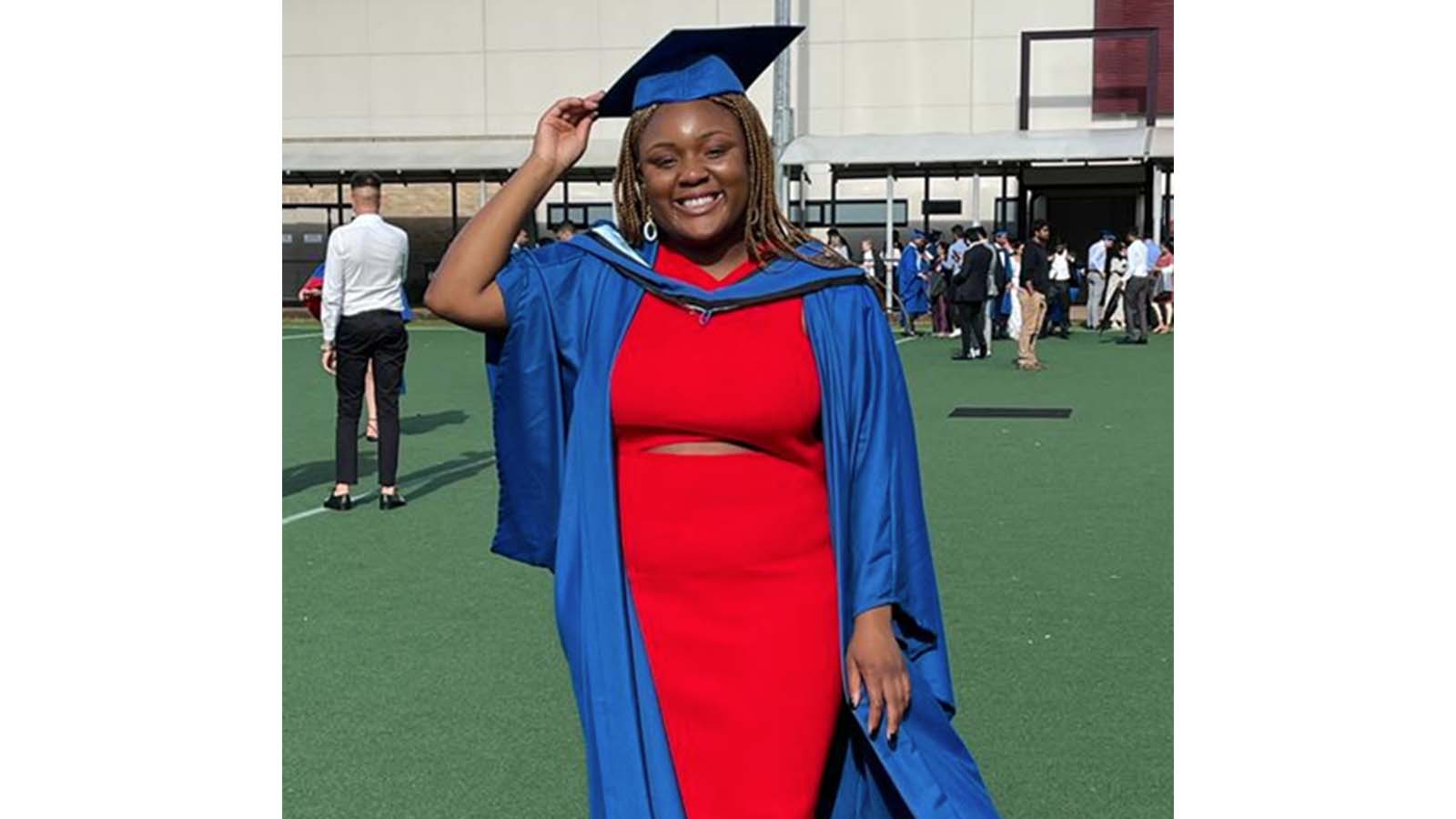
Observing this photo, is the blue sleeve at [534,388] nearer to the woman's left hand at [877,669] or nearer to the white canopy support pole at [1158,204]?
the woman's left hand at [877,669]

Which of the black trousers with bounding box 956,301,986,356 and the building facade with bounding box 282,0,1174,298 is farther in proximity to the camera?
the building facade with bounding box 282,0,1174,298

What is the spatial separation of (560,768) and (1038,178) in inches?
1114

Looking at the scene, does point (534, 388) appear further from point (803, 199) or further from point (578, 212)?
point (578, 212)

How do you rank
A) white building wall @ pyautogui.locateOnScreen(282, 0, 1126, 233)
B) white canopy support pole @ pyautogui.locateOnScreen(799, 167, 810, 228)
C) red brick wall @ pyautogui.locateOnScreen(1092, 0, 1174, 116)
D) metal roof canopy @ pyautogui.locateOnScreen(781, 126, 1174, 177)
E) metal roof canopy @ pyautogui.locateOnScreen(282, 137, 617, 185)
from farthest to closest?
white building wall @ pyautogui.locateOnScreen(282, 0, 1126, 233) < red brick wall @ pyautogui.locateOnScreen(1092, 0, 1174, 116) < metal roof canopy @ pyautogui.locateOnScreen(282, 137, 617, 185) < white canopy support pole @ pyautogui.locateOnScreen(799, 167, 810, 228) < metal roof canopy @ pyautogui.locateOnScreen(781, 126, 1174, 177)

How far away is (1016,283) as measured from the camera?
79.2 feet

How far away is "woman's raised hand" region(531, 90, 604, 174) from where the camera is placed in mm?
3332

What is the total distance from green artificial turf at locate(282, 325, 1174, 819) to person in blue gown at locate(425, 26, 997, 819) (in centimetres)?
214

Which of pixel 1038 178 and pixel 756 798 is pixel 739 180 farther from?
pixel 1038 178

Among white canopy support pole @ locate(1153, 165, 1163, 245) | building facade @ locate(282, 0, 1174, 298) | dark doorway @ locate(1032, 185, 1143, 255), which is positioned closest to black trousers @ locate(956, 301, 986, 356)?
white canopy support pole @ locate(1153, 165, 1163, 245)

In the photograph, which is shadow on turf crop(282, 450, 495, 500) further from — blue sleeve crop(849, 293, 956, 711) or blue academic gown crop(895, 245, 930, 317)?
blue academic gown crop(895, 245, 930, 317)

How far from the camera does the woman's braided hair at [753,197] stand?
334cm

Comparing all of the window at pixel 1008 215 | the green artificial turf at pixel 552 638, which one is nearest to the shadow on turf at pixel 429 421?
the green artificial turf at pixel 552 638

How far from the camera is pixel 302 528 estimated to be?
10438 mm

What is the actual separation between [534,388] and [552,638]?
4.35 metres
